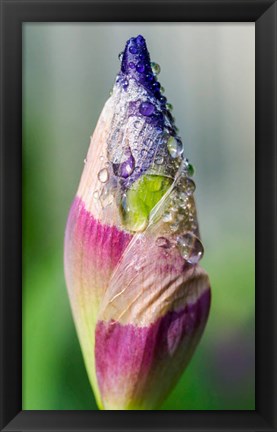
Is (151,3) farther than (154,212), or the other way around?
(151,3)

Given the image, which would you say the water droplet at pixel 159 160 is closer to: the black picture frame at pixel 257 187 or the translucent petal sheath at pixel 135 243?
the translucent petal sheath at pixel 135 243

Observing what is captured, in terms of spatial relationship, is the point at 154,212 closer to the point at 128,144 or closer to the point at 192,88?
the point at 128,144

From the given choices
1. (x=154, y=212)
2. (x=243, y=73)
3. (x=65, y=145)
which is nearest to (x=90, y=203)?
(x=154, y=212)

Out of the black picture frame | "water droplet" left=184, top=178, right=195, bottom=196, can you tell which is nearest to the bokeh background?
the black picture frame

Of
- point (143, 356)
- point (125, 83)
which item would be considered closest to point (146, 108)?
point (125, 83)

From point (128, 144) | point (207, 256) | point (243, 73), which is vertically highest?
point (243, 73)

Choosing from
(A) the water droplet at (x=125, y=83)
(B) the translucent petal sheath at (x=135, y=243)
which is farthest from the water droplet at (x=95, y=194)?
(A) the water droplet at (x=125, y=83)
